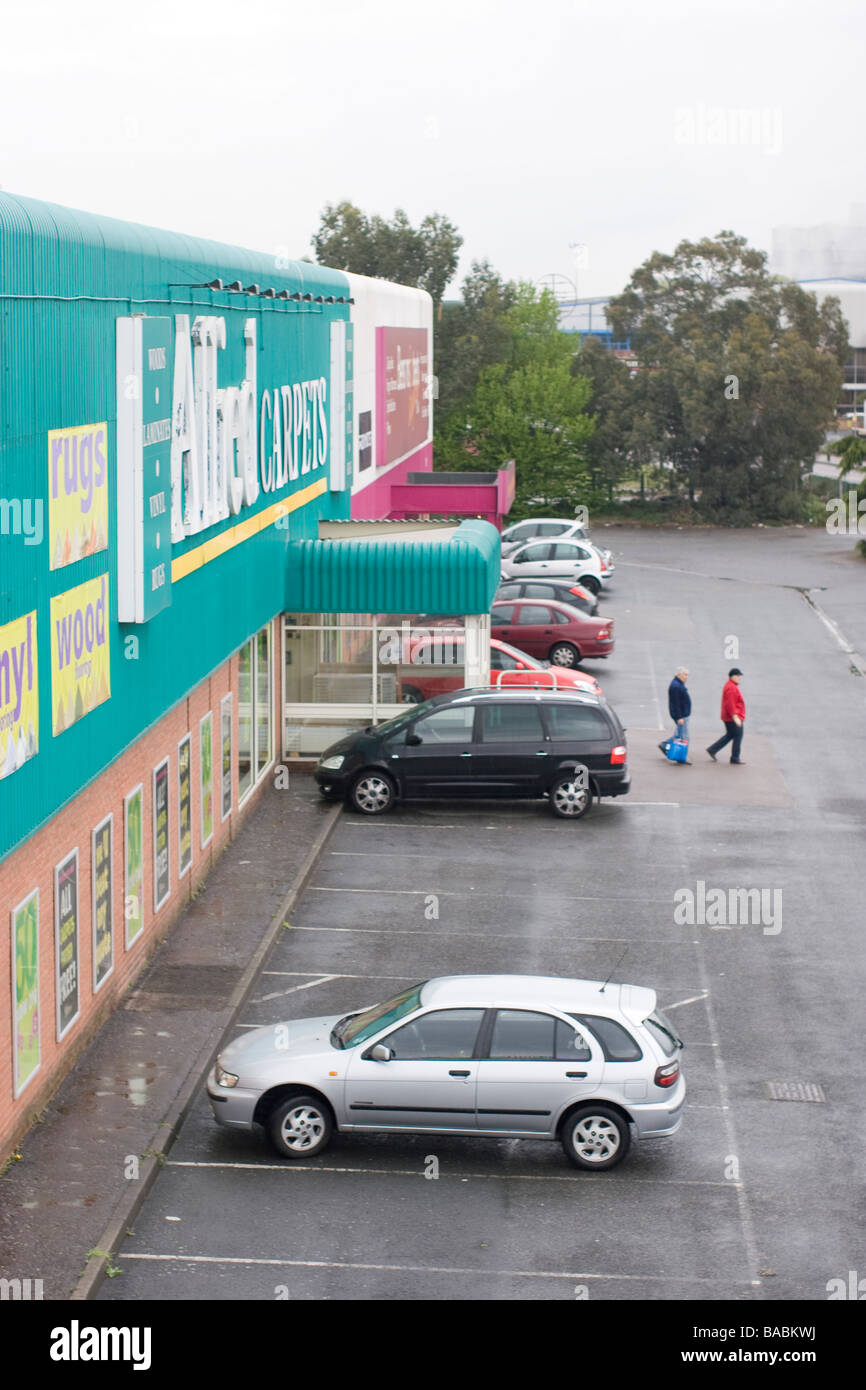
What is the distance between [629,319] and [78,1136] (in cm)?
5854

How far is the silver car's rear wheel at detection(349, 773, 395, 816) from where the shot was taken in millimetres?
23719

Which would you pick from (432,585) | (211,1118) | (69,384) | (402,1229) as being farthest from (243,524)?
(402,1229)

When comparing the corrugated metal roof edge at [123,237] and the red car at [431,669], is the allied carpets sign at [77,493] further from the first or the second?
the red car at [431,669]

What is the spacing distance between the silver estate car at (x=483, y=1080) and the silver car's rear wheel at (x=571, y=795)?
10.4 meters

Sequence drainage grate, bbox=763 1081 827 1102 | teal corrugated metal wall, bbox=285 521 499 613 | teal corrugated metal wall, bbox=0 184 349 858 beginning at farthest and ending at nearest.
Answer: teal corrugated metal wall, bbox=285 521 499 613 → drainage grate, bbox=763 1081 827 1102 → teal corrugated metal wall, bbox=0 184 349 858

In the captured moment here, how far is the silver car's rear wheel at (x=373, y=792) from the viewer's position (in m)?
23.7

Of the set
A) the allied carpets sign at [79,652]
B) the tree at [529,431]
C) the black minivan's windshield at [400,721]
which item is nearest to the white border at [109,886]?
the allied carpets sign at [79,652]

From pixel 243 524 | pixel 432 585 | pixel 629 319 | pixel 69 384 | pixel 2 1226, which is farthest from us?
pixel 629 319

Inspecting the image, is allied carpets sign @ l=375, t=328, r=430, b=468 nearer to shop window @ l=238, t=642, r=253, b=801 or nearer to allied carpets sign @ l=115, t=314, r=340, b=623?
allied carpets sign @ l=115, t=314, r=340, b=623

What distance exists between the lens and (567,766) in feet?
77.5

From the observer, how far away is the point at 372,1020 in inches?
534

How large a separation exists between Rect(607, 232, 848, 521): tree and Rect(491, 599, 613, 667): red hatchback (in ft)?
94.2

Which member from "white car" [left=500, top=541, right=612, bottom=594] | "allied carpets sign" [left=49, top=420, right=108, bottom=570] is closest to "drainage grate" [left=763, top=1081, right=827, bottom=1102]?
"allied carpets sign" [left=49, top=420, right=108, bottom=570]
